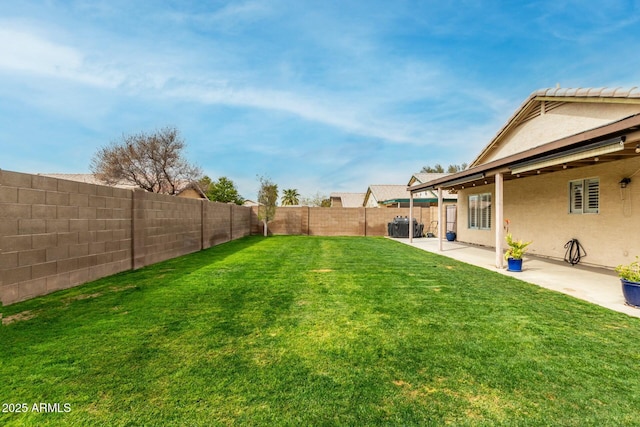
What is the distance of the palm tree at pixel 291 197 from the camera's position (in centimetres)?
5175

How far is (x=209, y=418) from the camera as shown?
1.91m

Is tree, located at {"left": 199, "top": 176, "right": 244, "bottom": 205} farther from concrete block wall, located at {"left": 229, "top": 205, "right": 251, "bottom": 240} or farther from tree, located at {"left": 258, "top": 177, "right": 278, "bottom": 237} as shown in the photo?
tree, located at {"left": 258, "top": 177, "right": 278, "bottom": 237}

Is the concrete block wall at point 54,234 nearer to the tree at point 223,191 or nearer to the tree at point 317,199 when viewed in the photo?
the tree at point 223,191

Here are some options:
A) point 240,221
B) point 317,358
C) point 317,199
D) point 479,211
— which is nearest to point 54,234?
point 317,358

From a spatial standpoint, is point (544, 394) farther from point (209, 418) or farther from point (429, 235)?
point (429, 235)

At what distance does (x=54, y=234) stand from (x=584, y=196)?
11239mm

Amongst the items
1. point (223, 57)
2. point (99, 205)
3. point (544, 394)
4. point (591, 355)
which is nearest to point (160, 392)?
point (544, 394)

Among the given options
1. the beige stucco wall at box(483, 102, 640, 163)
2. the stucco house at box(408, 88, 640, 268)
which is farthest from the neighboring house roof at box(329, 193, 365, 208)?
the beige stucco wall at box(483, 102, 640, 163)

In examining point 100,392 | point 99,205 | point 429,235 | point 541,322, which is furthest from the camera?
point 429,235

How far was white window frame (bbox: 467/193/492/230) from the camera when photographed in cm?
1237

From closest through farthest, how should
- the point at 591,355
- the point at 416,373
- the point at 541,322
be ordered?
the point at 416,373
the point at 591,355
the point at 541,322

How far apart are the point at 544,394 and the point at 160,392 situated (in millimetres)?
2702

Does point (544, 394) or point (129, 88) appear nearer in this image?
point (544, 394)

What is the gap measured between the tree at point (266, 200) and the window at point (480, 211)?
1021 centimetres
